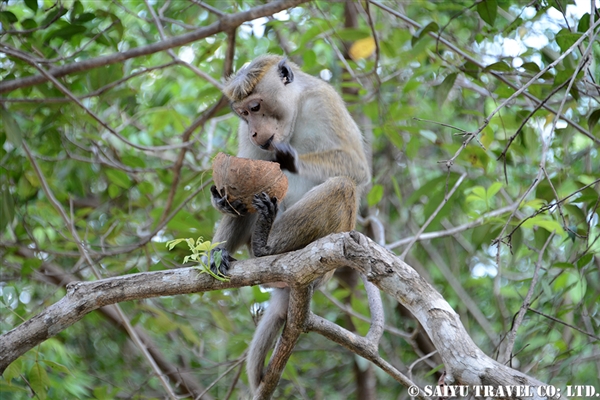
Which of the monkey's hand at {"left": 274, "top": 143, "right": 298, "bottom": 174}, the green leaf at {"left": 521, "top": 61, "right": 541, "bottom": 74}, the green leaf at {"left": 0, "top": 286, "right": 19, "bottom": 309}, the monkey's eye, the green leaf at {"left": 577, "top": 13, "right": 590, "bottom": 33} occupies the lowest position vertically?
the green leaf at {"left": 0, "top": 286, "right": 19, "bottom": 309}

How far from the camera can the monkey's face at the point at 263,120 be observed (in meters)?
4.03

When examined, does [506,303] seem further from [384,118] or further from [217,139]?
[217,139]

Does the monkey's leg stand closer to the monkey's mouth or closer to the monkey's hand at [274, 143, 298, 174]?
the monkey's hand at [274, 143, 298, 174]

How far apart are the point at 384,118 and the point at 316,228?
2215mm

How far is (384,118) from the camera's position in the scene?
5.52 meters

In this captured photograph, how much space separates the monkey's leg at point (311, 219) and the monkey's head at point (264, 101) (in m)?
0.55

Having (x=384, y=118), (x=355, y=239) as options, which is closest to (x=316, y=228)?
(x=355, y=239)

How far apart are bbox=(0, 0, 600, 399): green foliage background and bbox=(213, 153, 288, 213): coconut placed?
1.21 metres

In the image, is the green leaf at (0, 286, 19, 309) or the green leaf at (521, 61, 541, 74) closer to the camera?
the green leaf at (521, 61, 541, 74)

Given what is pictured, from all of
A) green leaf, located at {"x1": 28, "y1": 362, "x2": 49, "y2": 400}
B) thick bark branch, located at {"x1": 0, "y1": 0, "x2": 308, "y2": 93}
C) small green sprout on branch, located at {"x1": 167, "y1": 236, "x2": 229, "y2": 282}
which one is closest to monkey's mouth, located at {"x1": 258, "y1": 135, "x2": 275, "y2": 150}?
small green sprout on branch, located at {"x1": 167, "y1": 236, "x2": 229, "y2": 282}

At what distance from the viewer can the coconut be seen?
10.8 ft

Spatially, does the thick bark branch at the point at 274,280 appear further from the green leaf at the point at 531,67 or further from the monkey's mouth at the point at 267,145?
the green leaf at the point at 531,67

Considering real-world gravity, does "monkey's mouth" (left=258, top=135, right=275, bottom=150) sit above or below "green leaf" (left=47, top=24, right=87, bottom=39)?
below

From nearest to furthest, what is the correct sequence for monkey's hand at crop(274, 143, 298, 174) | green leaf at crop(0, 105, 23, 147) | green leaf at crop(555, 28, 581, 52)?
green leaf at crop(555, 28, 581, 52)
monkey's hand at crop(274, 143, 298, 174)
green leaf at crop(0, 105, 23, 147)
